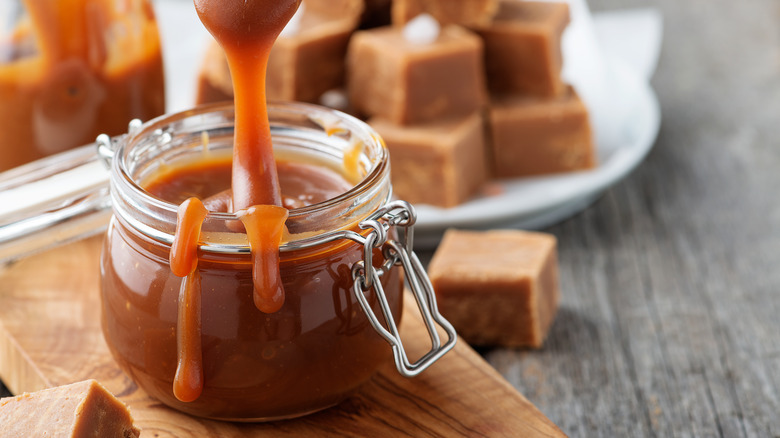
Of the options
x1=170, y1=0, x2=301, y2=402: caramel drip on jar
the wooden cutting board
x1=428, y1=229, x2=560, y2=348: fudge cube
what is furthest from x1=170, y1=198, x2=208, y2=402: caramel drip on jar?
x1=428, y1=229, x2=560, y2=348: fudge cube

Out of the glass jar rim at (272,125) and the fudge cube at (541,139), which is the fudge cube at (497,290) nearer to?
the glass jar rim at (272,125)


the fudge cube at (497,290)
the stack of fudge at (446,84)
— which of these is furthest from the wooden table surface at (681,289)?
the stack of fudge at (446,84)

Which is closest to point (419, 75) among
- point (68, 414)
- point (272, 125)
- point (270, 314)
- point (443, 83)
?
point (443, 83)

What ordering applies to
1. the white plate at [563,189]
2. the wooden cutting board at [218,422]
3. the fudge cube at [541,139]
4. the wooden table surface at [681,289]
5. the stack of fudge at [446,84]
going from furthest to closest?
the fudge cube at [541,139] < the stack of fudge at [446,84] < the white plate at [563,189] < the wooden table surface at [681,289] < the wooden cutting board at [218,422]

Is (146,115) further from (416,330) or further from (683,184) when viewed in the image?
(683,184)

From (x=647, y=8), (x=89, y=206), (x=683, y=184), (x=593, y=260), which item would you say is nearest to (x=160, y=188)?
(x=89, y=206)

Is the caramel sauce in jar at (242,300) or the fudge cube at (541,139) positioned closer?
the caramel sauce in jar at (242,300)
